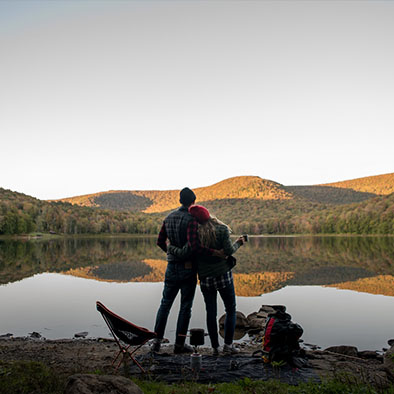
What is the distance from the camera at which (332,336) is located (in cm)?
1062

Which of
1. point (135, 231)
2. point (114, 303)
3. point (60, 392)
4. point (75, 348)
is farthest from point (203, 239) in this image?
point (135, 231)

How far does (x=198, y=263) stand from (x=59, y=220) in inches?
5061

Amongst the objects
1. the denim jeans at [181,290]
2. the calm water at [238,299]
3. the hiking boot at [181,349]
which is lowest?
the calm water at [238,299]

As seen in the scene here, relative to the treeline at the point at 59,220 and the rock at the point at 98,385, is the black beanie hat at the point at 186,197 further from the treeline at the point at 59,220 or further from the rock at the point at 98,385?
the treeline at the point at 59,220

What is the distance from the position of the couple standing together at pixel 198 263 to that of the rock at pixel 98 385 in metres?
2.85

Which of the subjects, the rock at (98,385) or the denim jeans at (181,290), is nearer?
the rock at (98,385)

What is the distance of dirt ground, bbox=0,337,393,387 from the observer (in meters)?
6.66

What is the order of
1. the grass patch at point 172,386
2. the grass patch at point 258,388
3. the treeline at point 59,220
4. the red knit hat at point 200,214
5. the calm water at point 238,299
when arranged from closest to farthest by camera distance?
the grass patch at point 172,386 → the grass patch at point 258,388 → the red knit hat at point 200,214 → the calm water at point 238,299 → the treeline at point 59,220

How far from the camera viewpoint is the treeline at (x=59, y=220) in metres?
98.5

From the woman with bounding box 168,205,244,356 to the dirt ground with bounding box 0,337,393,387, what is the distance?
42.4 inches

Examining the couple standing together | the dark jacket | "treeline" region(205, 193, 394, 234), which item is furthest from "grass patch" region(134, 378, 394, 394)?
"treeline" region(205, 193, 394, 234)

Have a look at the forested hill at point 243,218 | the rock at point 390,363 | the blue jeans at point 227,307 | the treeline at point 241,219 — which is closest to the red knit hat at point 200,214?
the blue jeans at point 227,307

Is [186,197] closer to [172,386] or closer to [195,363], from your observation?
[195,363]

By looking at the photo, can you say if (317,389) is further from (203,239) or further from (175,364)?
(203,239)
